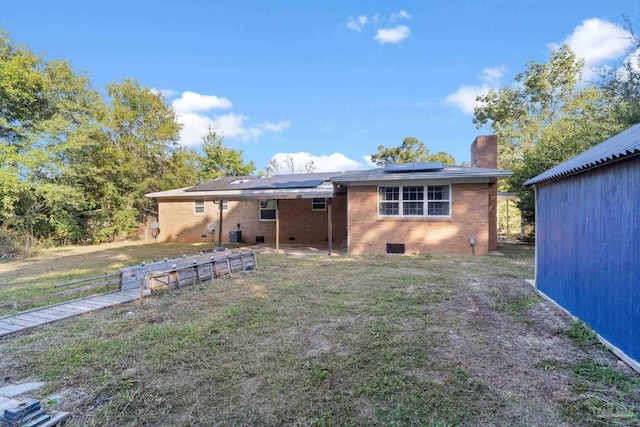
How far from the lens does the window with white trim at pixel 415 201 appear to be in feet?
39.4

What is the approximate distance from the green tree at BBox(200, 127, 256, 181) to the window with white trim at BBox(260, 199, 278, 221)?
1317 centimetres

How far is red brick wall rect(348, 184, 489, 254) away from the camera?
38.1 ft

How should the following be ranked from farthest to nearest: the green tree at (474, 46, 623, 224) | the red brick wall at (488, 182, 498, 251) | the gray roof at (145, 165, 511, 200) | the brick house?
the green tree at (474, 46, 623, 224) → the red brick wall at (488, 182, 498, 251) → the brick house → the gray roof at (145, 165, 511, 200)

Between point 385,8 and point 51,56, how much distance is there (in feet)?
56.5

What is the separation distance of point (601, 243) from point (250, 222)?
15.6 meters

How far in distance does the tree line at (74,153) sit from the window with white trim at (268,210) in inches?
362

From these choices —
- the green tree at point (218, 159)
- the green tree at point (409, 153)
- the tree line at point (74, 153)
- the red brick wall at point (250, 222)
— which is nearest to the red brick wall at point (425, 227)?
the red brick wall at point (250, 222)


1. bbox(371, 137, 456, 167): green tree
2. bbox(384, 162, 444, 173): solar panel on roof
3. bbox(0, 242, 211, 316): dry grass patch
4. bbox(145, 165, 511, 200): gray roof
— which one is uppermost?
bbox(371, 137, 456, 167): green tree

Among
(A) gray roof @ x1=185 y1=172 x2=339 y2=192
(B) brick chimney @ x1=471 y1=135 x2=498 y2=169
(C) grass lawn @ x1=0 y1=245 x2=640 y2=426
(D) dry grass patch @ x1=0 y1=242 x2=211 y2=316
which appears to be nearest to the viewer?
(C) grass lawn @ x1=0 y1=245 x2=640 y2=426

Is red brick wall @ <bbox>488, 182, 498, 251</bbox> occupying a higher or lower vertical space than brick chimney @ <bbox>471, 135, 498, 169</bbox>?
lower

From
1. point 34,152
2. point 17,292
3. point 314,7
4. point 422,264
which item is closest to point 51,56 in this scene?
point 34,152

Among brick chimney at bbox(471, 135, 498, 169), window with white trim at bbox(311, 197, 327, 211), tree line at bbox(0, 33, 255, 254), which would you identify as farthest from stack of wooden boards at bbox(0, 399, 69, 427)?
brick chimney at bbox(471, 135, 498, 169)

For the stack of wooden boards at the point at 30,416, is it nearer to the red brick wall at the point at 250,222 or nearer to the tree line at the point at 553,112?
the red brick wall at the point at 250,222

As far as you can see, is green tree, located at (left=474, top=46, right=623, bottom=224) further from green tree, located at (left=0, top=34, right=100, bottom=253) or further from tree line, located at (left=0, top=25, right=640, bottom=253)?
green tree, located at (left=0, top=34, right=100, bottom=253)
